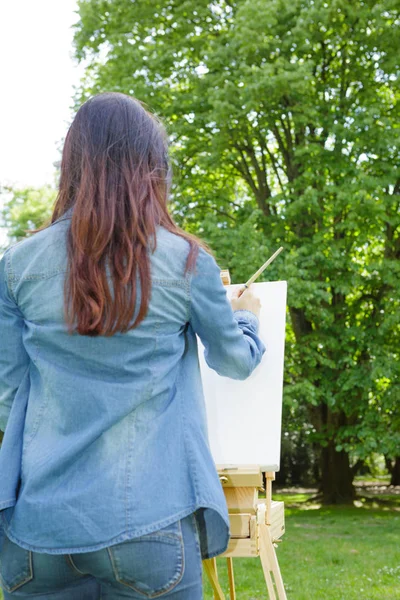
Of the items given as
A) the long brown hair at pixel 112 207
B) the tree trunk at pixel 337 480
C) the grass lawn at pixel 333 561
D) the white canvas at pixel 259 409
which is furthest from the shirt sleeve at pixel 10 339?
the tree trunk at pixel 337 480

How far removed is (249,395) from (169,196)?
61.0 inches

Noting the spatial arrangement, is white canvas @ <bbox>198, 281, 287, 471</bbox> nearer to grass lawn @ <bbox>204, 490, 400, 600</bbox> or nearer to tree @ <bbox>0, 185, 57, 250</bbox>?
grass lawn @ <bbox>204, 490, 400, 600</bbox>

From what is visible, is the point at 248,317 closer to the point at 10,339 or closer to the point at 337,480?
the point at 10,339

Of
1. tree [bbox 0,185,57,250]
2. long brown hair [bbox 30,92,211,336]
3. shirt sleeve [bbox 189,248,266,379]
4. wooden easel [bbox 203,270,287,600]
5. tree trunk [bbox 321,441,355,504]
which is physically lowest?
tree trunk [bbox 321,441,355,504]

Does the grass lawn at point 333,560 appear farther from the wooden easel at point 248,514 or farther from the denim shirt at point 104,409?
the denim shirt at point 104,409

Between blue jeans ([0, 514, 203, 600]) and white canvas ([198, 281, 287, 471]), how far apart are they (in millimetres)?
1602

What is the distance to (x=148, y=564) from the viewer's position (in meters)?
1.37

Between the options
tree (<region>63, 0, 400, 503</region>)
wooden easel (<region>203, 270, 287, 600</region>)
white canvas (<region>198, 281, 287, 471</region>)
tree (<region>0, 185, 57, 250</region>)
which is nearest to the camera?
wooden easel (<region>203, 270, 287, 600</region>)

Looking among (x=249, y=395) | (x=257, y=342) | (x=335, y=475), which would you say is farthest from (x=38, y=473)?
(x=335, y=475)

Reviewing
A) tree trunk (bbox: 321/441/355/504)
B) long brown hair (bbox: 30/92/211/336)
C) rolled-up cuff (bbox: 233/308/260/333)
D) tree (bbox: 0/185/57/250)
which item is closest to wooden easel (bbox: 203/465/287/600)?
rolled-up cuff (bbox: 233/308/260/333)

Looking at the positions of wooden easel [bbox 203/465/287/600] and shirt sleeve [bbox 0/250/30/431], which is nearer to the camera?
shirt sleeve [bbox 0/250/30/431]

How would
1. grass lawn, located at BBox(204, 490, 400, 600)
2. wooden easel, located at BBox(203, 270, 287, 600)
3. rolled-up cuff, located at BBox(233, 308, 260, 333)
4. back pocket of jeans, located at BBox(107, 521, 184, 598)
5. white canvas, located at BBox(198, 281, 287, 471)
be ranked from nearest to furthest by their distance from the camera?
back pocket of jeans, located at BBox(107, 521, 184, 598)
rolled-up cuff, located at BBox(233, 308, 260, 333)
wooden easel, located at BBox(203, 270, 287, 600)
white canvas, located at BBox(198, 281, 287, 471)
grass lawn, located at BBox(204, 490, 400, 600)

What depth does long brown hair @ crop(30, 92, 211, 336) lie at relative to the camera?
1.49m

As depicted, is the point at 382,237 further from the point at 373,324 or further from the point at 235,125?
the point at 235,125
